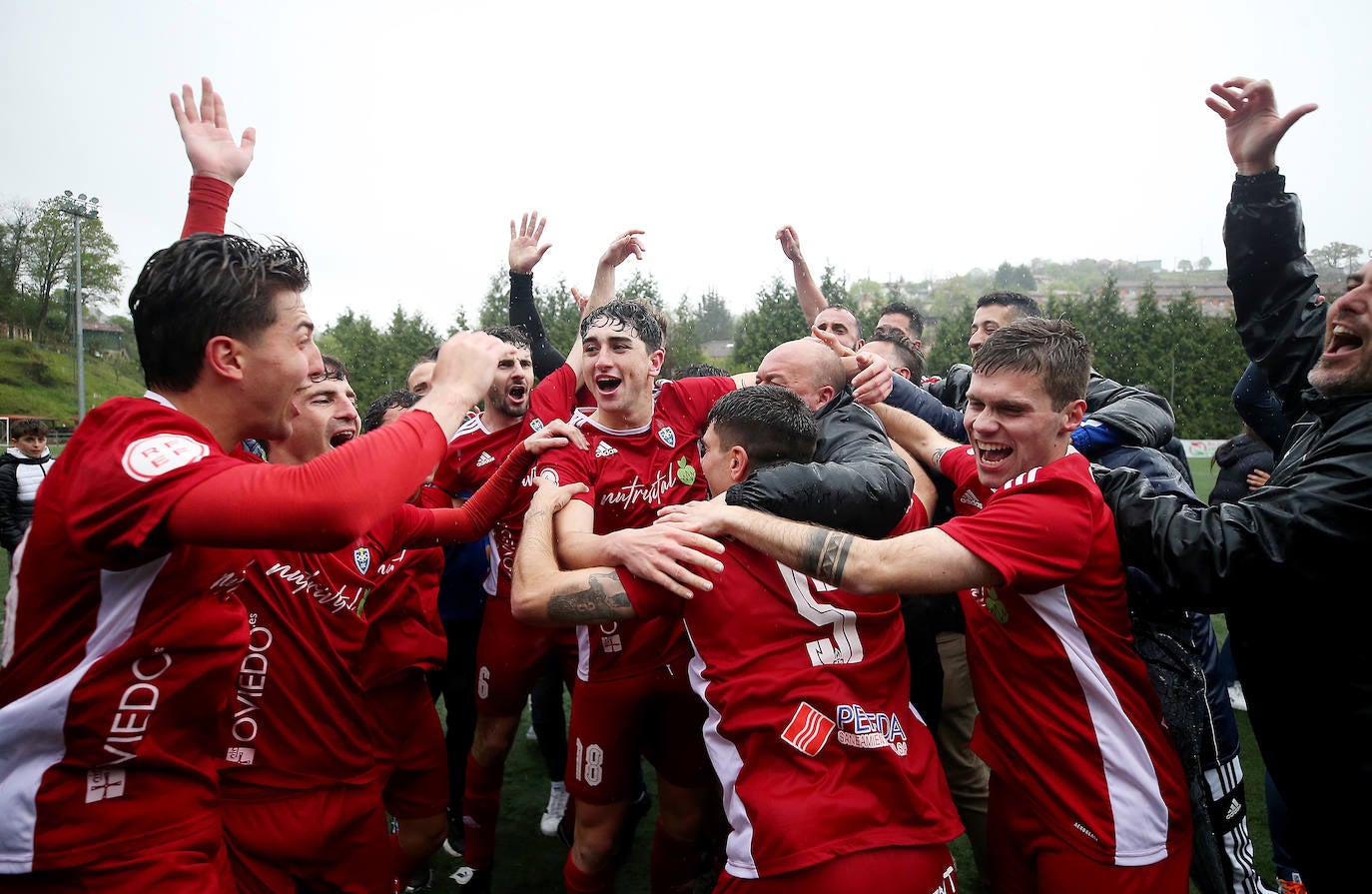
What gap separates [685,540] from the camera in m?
2.74

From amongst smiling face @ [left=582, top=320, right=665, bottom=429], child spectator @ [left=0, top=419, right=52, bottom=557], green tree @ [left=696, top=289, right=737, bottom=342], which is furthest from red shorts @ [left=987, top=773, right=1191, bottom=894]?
green tree @ [left=696, top=289, right=737, bottom=342]

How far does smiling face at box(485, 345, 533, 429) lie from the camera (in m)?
5.19

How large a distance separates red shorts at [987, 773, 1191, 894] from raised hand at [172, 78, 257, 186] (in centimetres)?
359

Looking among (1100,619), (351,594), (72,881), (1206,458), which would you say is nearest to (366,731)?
(351,594)

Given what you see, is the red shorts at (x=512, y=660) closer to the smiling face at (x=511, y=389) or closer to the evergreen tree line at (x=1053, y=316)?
the smiling face at (x=511, y=389)

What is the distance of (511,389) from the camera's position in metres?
5.26

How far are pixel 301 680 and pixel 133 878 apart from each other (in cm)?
110

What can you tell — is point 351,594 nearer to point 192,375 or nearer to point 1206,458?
point 192,375

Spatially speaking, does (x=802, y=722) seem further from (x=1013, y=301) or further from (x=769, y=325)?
(x=769, y=325)

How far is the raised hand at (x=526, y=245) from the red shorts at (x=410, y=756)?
3.31 m

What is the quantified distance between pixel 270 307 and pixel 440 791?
8.70 ft

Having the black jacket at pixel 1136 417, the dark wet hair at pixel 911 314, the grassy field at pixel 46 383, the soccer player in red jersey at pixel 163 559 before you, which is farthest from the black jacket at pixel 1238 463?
the grassy field at pixel 46 383

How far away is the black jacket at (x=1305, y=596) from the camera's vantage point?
2268 mm

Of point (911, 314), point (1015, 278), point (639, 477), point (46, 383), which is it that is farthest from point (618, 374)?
point (1015, 278)
